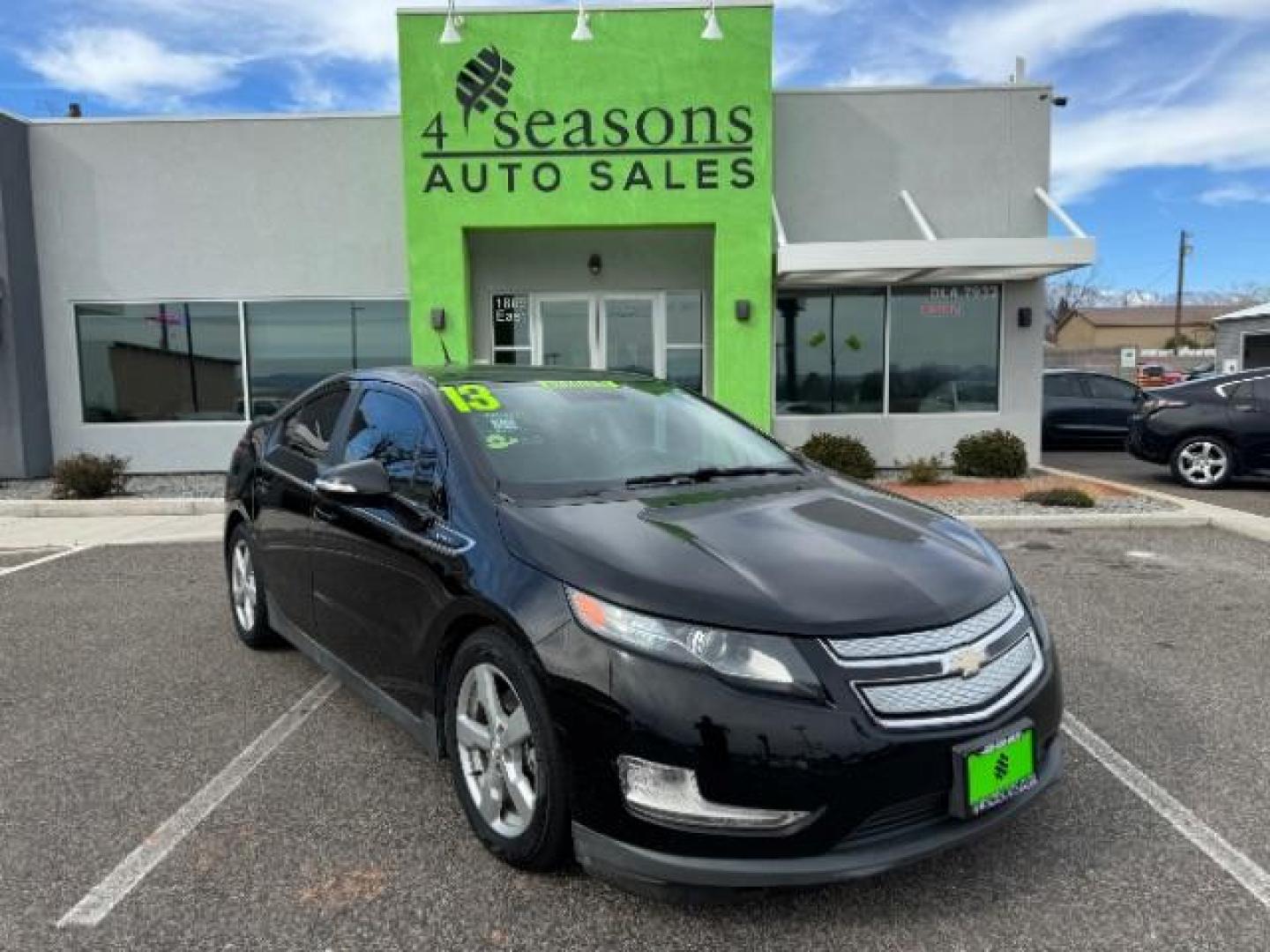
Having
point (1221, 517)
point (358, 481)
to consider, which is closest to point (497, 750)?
point (358, 481)

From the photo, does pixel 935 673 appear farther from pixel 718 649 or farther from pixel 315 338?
pixel 315 338

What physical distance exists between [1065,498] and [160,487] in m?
10.8

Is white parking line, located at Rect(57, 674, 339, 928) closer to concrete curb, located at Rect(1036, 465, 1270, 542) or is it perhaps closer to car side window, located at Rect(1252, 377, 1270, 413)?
concrete curb, located at Rect(1036, 465, 1270, 542)

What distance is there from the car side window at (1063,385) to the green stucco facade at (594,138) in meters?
8.31

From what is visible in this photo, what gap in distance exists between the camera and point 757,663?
2.46 meters

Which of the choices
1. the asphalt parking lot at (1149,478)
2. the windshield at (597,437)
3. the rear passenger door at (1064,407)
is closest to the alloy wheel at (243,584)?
the windshield at (597,437)

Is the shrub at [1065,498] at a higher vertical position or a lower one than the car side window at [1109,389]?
lower

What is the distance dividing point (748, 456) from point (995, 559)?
119 cm

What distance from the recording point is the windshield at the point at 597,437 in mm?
3428

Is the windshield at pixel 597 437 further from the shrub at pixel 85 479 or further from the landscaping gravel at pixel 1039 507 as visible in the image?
the shrub at pixel 85 479

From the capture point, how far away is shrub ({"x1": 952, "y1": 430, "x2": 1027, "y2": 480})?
459 inches

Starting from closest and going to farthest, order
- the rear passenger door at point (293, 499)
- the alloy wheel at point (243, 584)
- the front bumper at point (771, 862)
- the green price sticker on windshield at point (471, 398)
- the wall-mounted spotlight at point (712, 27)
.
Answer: the front bumper at point (771, 862), the green price sticker on windshield at point (471, 398), the rear passenger door at point (293, 499), the alloy wheel at point (243, 584), the wall-mounted spotlight at point (712, 27)

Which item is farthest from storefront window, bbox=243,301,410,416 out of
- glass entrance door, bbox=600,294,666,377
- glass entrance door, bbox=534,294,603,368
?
glass entrance door, bbox=600,294,666,377

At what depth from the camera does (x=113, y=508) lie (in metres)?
10.2
